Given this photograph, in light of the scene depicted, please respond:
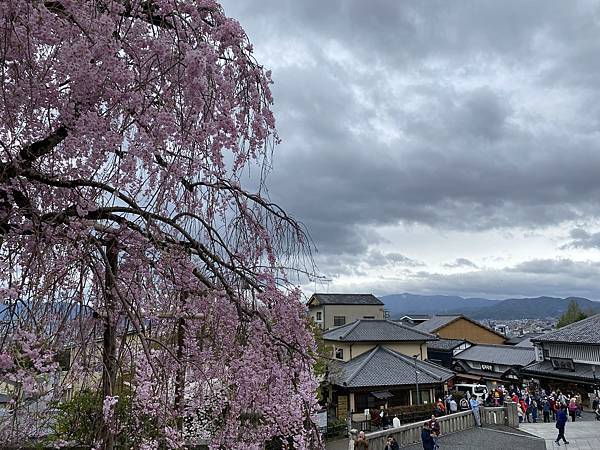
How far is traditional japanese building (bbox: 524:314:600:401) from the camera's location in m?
23.5

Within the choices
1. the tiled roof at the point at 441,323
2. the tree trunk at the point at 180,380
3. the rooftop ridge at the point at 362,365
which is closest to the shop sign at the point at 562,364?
the rooftop ridge at the point at 362,365

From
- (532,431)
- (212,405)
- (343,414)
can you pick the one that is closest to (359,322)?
(343,414)

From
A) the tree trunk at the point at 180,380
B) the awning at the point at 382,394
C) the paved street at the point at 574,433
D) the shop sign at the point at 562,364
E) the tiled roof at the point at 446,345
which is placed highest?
the tree trunk at the point at 180,380

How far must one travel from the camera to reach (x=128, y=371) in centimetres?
345

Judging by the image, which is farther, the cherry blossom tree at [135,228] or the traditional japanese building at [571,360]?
the traditional japanese building at [571,360]

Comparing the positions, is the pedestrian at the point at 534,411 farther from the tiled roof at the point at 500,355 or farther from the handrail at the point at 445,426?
the tiled roof at the point at 500,355

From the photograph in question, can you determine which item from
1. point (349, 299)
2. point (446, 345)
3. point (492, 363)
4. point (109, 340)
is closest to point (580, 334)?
point (492, 363)

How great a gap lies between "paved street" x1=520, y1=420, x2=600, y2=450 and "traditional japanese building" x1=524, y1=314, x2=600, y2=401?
6903mm

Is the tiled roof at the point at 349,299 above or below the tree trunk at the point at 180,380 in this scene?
above

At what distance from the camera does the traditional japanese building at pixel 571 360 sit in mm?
23500

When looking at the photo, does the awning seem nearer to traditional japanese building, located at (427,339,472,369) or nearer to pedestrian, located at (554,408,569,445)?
pedestrian, located at (554,408,569,445)

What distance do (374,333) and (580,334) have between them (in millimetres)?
11296

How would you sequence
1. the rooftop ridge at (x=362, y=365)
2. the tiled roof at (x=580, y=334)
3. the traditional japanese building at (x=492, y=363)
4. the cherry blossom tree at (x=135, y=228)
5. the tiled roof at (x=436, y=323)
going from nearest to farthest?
the cherry blossom tree at (x=135, y=228)
the rooftop ridge at (x=362, y=365)
the tiled roof at (x=580, y=334)
the traditional japanese building at (x=492, y=363)
the tiled roof at (x=436, y=323)

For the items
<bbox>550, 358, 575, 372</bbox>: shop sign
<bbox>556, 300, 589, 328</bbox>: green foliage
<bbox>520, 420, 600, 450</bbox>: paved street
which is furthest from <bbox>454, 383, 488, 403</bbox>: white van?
<bbox>556, 300, 589, 328</bbox>: green foliage
